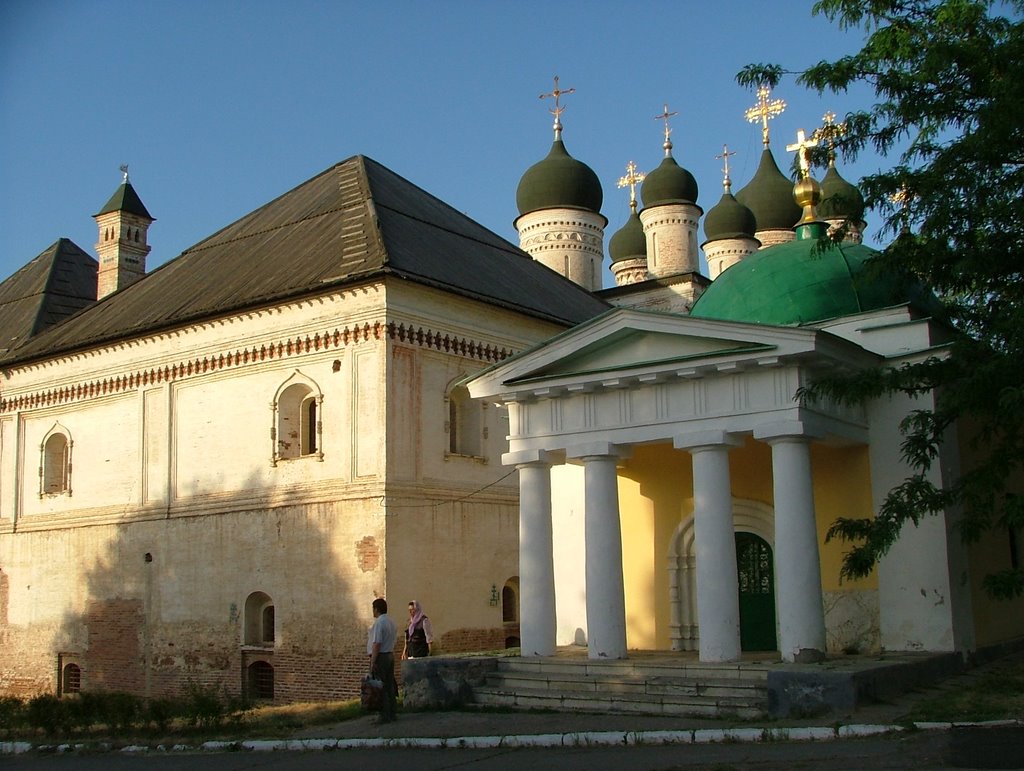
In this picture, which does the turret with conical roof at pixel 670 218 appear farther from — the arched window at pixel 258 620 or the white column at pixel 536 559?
the white column at pixel 536 559

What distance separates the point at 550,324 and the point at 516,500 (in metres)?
3.75

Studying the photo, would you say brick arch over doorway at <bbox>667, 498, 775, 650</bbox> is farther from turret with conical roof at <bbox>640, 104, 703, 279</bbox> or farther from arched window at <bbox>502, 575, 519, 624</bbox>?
turret with conical roof at <bbox>640, 104, 703, 279</bbox>

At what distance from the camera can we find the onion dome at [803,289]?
16.6 meters

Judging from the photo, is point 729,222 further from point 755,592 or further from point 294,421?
point 755,592

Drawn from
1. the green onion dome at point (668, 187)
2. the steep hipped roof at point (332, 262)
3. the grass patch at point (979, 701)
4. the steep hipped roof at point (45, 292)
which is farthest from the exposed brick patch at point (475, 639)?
the green onion dome at point (668, 187)

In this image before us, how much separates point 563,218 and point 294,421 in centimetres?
1759

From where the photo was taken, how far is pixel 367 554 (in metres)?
20.3

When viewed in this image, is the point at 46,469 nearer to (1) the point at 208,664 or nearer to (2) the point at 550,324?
(1) the point at 208,664

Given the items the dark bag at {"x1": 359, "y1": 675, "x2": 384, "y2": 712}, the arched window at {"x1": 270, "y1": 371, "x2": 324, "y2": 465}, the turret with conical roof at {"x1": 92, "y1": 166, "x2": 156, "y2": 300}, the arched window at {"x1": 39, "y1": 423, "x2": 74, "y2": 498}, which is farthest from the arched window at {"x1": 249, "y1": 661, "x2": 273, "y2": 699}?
the turret with conical roof at {"x1": 92, "y1": 166, "x2": 156, "y2": 300}

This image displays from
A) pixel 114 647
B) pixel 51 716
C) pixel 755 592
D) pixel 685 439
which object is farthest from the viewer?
pixel 114 647

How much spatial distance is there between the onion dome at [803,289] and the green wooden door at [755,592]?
3147mm

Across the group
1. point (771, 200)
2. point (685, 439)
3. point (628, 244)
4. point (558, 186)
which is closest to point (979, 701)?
point (685, 439)

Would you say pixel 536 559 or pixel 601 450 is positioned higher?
pixel 601 450

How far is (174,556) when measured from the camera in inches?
922
